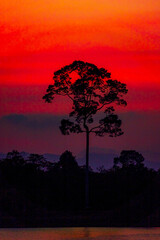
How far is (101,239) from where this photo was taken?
56.3 m

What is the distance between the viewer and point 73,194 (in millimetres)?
82000

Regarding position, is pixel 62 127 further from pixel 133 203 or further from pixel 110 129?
pixel 133 203

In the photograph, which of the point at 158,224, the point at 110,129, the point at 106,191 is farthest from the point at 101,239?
the point at 106,191

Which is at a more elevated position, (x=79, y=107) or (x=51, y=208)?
(x=79, y=107)

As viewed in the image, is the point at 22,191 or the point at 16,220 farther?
the point at 22,191

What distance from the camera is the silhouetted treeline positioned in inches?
2874

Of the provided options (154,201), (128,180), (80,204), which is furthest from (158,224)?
(128,180)

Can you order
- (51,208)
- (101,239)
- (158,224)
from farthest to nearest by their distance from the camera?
1. (51,208)
2. (158,224)
3. (101,239)

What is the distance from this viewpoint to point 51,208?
78500mm

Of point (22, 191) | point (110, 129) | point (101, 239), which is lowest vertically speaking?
point (101, 239)

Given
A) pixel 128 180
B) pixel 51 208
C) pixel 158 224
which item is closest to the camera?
pixel 158 224

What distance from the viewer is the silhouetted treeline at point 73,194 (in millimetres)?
73000

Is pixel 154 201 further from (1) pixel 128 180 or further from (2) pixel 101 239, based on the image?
(2) pixel 101 239

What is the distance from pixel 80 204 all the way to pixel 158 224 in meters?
9.54
